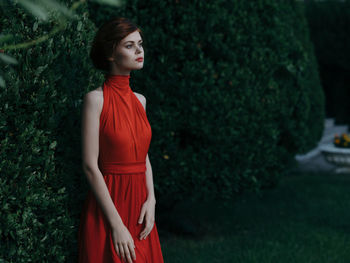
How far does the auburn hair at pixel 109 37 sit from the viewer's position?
266 cm

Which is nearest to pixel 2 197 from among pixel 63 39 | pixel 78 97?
pixel 78 97

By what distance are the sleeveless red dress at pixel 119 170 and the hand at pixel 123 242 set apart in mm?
49

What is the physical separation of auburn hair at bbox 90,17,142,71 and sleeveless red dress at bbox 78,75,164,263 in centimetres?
13

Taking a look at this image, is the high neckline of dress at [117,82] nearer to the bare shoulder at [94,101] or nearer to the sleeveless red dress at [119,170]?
the sleeveless red dress at [119,170]

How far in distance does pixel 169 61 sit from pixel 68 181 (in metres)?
2.23

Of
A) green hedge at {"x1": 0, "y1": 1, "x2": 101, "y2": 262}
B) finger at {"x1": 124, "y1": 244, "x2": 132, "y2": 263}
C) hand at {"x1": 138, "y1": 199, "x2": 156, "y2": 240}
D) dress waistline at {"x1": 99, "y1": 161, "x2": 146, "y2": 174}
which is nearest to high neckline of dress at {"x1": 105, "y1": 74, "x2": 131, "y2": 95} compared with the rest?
green hedge at {"x1": 0, "y1": 1, "x2": 101, "y2": 262}

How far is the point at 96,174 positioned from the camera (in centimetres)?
249

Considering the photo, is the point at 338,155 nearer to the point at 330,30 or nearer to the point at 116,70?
the point at 330,30

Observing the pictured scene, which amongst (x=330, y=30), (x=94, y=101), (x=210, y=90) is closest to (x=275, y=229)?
(x=210, y=90)

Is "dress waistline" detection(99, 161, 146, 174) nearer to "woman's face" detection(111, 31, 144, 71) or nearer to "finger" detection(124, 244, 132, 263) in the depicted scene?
"finger" detection(124, 244, 132, 263)

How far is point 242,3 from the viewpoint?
5.02m

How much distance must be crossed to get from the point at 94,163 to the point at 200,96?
233cm

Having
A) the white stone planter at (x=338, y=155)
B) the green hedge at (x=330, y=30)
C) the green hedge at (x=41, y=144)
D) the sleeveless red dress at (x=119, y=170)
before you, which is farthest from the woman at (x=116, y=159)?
the green hedge at (x=330, y=30)

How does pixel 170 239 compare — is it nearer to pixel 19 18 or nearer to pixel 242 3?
pixel 242 3
